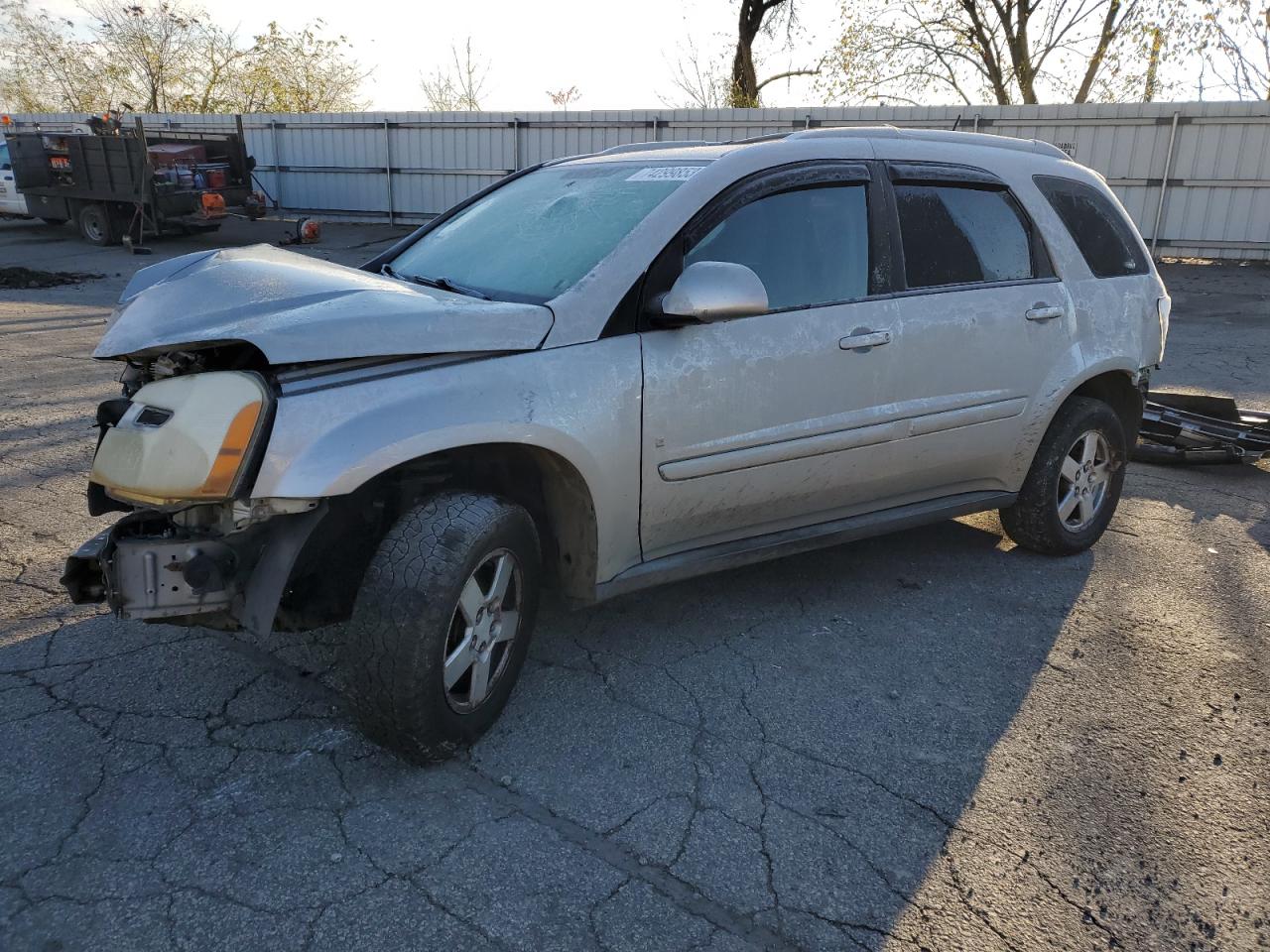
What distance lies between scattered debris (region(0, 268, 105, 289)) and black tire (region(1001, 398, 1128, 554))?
530 inches

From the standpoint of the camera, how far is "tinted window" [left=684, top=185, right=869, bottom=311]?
348cm

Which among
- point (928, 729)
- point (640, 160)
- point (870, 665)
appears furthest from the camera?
point (640, 160)

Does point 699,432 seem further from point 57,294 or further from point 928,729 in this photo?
point 57,294

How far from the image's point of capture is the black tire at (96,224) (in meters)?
16.9

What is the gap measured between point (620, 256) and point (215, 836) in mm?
2098

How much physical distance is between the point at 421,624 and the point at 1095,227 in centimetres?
377

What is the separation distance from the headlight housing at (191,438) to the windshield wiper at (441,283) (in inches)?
40.3

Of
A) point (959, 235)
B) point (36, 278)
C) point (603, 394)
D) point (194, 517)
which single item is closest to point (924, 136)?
point (959, 235)

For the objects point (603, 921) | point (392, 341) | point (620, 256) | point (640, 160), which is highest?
point (640, 160)

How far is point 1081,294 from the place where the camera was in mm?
4434

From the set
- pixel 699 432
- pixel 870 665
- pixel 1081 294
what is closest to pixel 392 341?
pixel 699 432

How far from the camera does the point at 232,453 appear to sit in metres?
2.52

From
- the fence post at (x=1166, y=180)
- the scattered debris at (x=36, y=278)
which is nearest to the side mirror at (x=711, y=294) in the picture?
the scattered debris at (x=36, y=278)

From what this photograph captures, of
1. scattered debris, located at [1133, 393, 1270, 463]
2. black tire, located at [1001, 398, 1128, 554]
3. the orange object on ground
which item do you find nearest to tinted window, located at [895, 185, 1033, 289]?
black tire, located at [1001, 398, 1128, 554]
